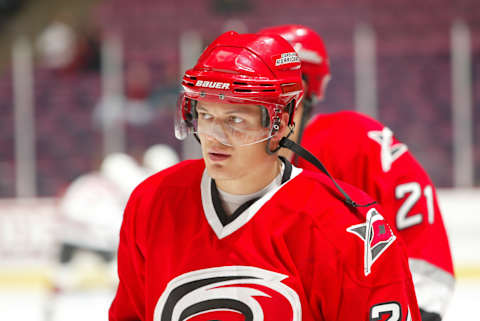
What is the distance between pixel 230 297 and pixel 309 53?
2.24 feet

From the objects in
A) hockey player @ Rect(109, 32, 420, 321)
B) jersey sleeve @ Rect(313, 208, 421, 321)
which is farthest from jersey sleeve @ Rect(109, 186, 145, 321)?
jersey sleeve @ Rect(313, 208, 421, 321)

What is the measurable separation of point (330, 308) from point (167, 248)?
0.28 metres

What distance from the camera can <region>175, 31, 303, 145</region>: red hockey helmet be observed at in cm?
118

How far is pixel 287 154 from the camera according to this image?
1.56m

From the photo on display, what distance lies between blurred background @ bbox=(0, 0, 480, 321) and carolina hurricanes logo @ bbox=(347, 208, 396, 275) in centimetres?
347

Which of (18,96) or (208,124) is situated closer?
(208,124)

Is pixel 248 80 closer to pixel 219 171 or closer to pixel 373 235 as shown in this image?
pixel 219 171

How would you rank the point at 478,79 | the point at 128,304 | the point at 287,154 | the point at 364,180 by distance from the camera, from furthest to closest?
the point at 478,79 < the point at 364,180 < the point at 287,154 < the point at 128,304

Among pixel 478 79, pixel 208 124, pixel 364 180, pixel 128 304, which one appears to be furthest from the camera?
pixel 478 79

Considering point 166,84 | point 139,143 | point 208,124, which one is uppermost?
point 208,124

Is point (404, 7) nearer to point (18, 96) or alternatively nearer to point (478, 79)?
point (478, 79)

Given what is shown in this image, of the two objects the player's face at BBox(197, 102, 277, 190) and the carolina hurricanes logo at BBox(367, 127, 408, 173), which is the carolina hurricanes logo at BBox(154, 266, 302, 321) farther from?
the carolina hurricanes logo at BBox(367, 127, 408, 173)

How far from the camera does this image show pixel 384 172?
1.66 m

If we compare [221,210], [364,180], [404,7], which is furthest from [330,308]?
[404,7]
